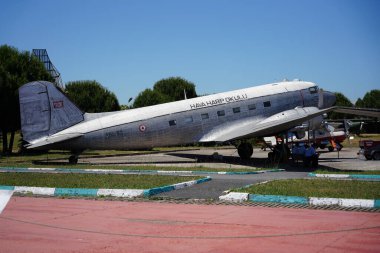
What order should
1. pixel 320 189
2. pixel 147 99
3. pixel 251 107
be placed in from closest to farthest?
pixel 320 189 < pixel 251 107 < pixel 147 99

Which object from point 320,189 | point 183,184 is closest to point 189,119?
point 183,184

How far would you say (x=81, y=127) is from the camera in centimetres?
2786

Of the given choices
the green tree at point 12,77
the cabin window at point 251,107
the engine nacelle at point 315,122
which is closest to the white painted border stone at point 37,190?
the cabin window at point 251,107

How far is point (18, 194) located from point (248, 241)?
981 cm

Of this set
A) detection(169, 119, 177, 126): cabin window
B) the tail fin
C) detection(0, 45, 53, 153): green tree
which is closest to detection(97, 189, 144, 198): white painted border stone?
the tail fin

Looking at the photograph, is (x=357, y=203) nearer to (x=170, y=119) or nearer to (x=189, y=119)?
(x=170, y=119)

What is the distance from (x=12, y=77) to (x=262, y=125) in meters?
32.6

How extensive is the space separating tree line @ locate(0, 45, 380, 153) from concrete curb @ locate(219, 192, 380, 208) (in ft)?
83.4

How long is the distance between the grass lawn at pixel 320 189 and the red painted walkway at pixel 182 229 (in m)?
2.06

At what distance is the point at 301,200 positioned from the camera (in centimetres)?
1182

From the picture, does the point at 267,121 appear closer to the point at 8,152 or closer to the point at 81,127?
the point at 81,127

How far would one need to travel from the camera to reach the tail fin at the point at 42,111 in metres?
27.3

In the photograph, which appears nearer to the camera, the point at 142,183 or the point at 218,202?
the point at 218,202

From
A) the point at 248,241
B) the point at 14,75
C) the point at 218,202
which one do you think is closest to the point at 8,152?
the point at 14,75
